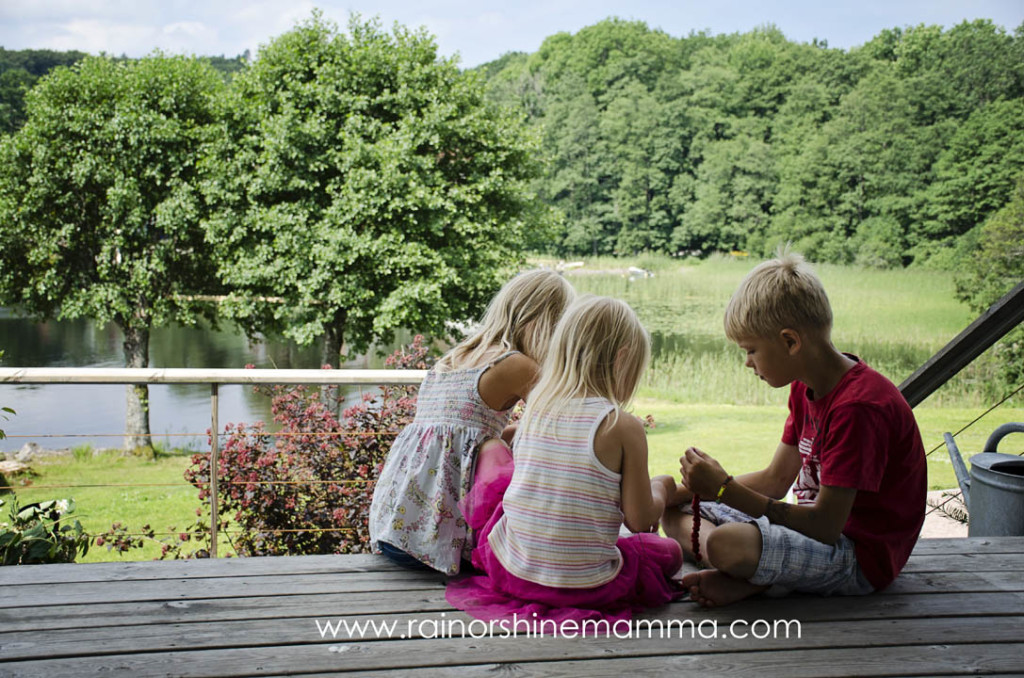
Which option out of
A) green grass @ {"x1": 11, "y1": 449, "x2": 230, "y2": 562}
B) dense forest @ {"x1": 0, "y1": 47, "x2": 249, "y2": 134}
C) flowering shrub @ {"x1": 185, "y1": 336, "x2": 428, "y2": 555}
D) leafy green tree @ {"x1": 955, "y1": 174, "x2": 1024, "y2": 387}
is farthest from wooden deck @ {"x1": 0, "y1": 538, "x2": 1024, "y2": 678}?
dense forest @ {"x1": 0, "y1": 47, "x2": 249, "y2": 134}

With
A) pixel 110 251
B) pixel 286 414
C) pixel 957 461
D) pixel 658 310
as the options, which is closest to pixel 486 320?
pixel 957 461

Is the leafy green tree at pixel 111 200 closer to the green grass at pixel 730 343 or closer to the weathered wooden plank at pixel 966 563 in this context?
the green grass at pixel 730 343

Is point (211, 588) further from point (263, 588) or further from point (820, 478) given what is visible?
point (820, 478)

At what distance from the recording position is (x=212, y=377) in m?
2.59

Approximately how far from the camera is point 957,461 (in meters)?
2.62

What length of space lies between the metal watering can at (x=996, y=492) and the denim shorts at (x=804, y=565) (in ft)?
2.84

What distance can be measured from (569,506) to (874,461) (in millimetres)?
651

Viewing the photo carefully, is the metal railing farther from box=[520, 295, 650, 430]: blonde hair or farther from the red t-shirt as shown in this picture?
the red t-shirt

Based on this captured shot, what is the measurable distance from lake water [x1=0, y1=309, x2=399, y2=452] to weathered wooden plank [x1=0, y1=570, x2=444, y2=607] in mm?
7469

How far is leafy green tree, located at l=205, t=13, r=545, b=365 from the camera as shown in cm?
966

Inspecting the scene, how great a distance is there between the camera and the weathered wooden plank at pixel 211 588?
69.4 inches

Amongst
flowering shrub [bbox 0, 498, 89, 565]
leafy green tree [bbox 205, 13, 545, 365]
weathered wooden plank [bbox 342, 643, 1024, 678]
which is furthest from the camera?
leafy green tree [bbox 205, 13, 545, 365]

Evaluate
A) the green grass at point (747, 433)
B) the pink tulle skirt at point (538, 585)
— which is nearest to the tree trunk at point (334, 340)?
the green grass at point (747, 433)

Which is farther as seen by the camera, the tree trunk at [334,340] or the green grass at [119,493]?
the tree trunk at [334,340]
